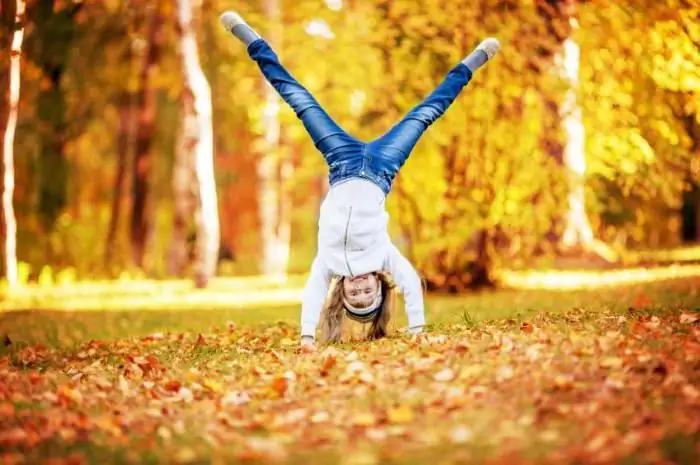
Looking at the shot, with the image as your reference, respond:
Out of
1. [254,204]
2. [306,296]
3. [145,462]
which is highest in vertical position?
[254,204]

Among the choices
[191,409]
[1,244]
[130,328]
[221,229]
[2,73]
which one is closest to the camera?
[191,409]

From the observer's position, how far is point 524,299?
45.0ft

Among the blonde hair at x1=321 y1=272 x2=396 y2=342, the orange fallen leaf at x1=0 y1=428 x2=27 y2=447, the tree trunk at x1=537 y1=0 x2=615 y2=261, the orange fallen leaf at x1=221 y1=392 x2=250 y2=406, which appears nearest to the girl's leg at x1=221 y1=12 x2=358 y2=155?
the blonde hair at x1=321 y1=272 x2=396 y2=342

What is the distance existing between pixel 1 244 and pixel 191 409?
11289 millimetres

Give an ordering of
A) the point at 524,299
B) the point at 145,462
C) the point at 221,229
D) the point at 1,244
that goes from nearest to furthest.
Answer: the point at 145,462, the point at 524,299, the point at 1,244, the point at 221,229

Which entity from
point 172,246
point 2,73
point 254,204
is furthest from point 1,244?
point 254,204

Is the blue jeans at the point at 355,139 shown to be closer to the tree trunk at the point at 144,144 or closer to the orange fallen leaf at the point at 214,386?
the orange fallen leaf at the point at 214,386

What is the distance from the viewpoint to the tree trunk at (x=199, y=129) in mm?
17562

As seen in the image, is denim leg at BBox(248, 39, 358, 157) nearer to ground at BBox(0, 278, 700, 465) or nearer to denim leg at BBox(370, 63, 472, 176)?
denim leg at BBox(370, 63, 472, 176)

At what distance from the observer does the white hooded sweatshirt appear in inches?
343

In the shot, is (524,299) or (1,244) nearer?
(524,299)

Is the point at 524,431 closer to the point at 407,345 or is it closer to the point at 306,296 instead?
the point at 407,345

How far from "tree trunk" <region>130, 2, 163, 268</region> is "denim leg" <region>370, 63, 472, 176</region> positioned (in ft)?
45.2

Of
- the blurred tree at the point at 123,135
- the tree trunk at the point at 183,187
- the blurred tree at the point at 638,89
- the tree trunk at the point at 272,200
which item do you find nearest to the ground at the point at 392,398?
the blurred tree at the point at 638,89
